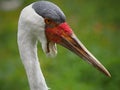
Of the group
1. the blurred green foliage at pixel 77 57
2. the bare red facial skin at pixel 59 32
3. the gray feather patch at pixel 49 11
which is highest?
the gray feather patch at pixel 49 11

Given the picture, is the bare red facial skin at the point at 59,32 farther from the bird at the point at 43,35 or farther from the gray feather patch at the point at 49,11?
the gray feather patch at the point at 49,11

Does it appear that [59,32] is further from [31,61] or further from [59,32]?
[31,61]

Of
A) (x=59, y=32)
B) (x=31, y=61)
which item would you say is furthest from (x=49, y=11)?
(x=31, y=61)

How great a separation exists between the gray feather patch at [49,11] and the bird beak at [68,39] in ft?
0.40

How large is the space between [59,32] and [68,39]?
0.12m

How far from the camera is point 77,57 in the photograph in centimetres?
1083

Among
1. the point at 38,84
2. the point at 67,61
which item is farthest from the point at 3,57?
the point at 38,84

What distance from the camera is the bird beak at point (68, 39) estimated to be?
600cm

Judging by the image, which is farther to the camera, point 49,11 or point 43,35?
point 43,35

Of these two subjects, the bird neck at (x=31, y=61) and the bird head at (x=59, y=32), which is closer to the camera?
the bird head at (x=59, y=32)

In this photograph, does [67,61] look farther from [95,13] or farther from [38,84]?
[38,84]

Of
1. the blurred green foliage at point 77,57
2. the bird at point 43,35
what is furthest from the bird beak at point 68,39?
the blurred green foliage at point 77,57

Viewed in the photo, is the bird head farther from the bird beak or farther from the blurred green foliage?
the blurred green foliage

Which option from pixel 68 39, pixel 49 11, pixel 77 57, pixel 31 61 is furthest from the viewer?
pixel 77 57
